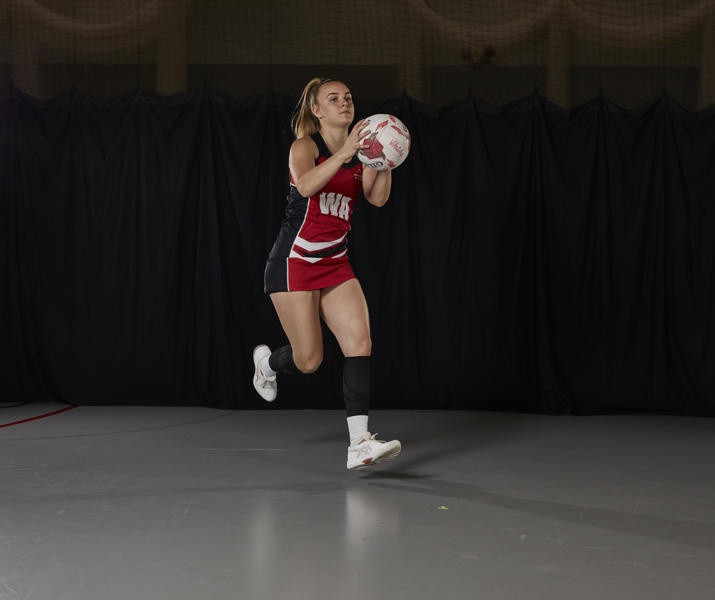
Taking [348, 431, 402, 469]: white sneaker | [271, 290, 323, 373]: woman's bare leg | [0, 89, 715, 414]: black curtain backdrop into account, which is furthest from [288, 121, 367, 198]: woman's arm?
[0, 89, 715, 414]: black curtain backdrop

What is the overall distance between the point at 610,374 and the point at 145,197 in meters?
3.44

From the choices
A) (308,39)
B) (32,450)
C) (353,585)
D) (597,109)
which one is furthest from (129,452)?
(597,109)

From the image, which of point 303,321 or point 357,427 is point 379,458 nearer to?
point 357,427

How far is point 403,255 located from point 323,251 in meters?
1.88

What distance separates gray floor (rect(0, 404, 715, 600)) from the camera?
227 cm

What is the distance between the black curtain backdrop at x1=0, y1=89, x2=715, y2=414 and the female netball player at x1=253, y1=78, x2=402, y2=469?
5.68 ft

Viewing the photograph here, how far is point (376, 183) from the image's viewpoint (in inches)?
146

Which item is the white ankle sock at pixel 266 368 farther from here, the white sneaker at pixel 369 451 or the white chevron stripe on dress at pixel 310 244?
the white sneaker at pixel 369 451

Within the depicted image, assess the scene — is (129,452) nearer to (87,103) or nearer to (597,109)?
(87,103)

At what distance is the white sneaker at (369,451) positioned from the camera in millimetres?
3364

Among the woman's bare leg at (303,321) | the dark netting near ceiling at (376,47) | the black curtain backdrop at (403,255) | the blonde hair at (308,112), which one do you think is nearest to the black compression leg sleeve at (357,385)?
the woman's bare leg at (303,321)

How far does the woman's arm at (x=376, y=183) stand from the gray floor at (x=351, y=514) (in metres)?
1.27

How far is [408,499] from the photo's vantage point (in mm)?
3139

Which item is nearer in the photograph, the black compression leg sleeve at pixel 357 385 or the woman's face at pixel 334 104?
the black compression leg sleeve at pixel 357 385
